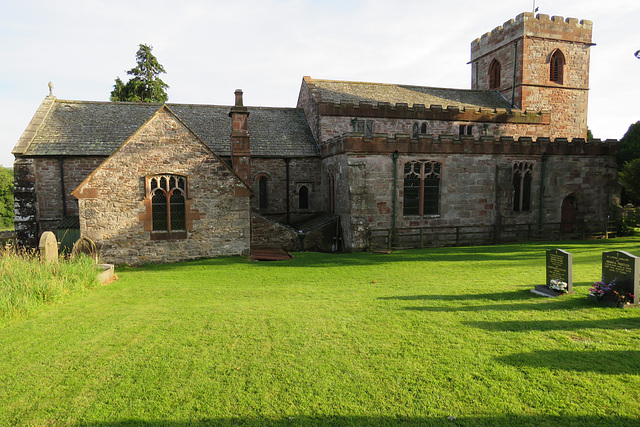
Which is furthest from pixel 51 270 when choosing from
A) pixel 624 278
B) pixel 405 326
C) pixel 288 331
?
pixel 624 278

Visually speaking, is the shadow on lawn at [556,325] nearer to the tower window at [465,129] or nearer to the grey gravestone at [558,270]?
the grey gravestone at [558,270]

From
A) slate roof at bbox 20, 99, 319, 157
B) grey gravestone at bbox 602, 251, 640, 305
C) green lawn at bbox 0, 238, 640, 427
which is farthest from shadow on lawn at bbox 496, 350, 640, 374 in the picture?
slate roof at bbox 20, 99, 319, 157

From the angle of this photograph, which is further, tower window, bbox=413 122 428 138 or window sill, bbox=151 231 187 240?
tower window, bbox=413 122 428 138

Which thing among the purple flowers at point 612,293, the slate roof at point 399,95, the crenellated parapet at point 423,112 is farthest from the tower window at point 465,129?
the purple flowers at point 612,293

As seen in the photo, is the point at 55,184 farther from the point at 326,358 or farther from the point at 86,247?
the point at 326,358

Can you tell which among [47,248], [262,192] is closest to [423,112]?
[262,192]

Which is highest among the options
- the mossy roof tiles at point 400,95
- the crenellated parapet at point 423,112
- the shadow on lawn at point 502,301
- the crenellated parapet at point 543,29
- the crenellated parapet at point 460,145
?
the crenellated parapet at point 543,29

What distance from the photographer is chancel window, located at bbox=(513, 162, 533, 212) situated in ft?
72.1

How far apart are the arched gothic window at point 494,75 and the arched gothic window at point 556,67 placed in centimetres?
384

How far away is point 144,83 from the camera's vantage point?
1467 inches

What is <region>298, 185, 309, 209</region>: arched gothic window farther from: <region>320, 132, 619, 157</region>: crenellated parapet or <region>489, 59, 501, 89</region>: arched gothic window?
<region>489, 59, 501, 89</region>: arched gothic window

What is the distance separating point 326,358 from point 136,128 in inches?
833

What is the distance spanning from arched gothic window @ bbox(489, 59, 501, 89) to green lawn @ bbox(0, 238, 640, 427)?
25.3m

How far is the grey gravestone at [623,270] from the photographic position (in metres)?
8.90
